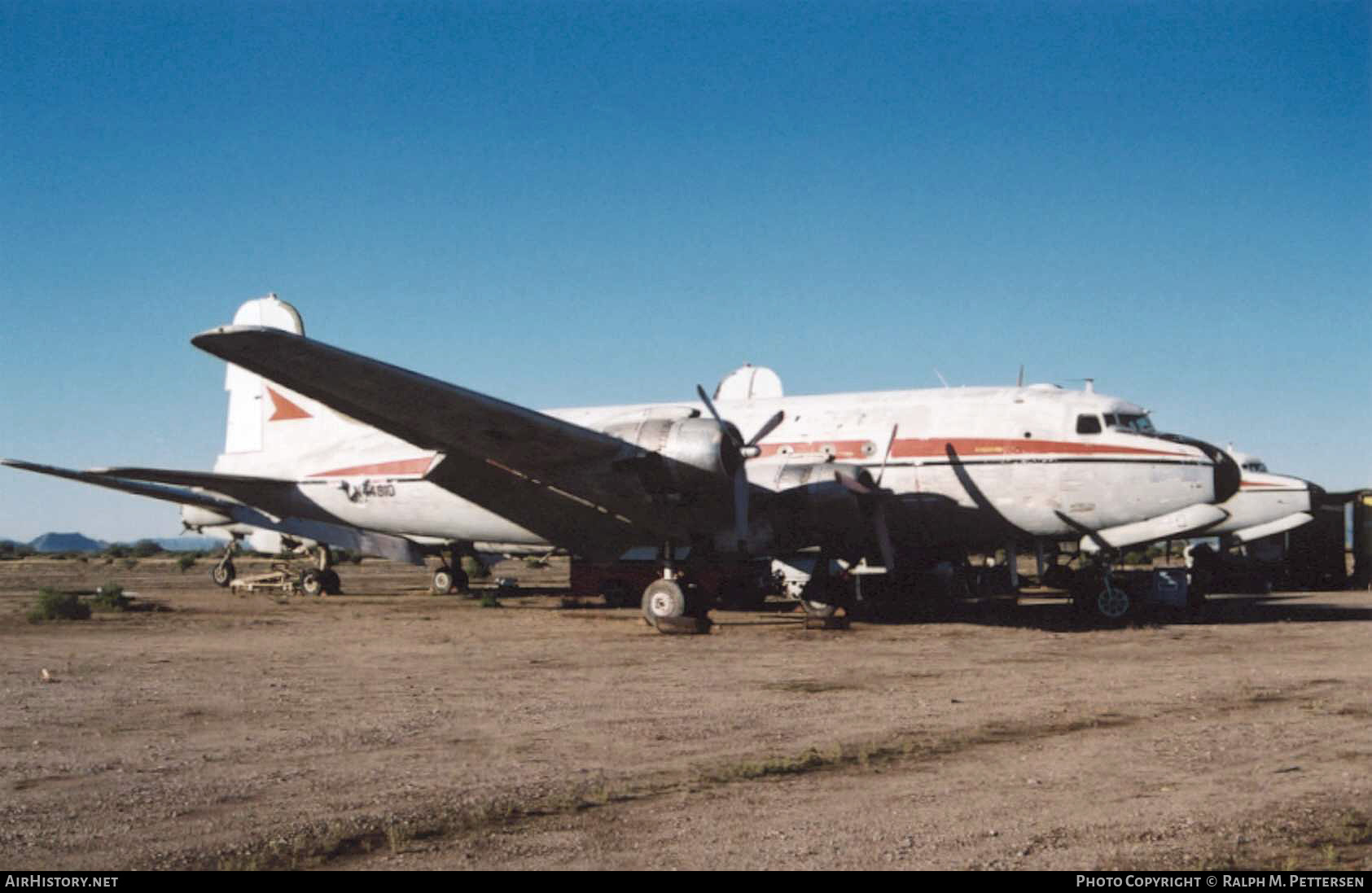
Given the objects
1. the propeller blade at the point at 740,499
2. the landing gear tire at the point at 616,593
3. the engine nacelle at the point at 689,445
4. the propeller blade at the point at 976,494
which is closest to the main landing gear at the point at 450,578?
the landing gear tire at the point at 616,593

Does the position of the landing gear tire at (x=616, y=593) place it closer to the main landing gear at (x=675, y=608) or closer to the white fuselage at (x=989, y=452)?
the white fuselage at (x=989, y=452)

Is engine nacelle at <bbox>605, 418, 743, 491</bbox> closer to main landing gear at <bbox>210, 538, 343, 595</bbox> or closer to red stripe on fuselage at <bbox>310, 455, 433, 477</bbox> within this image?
red stripe on fuselage at <bbox>310, 455, 433, 477</bbox>

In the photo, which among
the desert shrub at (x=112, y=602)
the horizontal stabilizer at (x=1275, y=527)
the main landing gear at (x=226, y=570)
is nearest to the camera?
the desert shrub at (x=112, y=602)

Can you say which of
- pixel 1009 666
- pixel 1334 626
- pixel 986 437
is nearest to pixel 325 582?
pixel 986 437

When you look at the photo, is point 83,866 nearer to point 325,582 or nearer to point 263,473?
point 263,473

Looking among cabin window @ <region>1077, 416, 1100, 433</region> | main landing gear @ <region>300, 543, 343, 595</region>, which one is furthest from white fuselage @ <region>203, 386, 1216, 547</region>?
main landing gear @ <region>300, 543, 343, 595</region>

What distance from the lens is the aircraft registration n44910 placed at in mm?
17812

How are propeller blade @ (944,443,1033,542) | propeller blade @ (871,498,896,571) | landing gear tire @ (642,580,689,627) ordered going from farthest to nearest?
propeller blade @ (944,443,1033,542)
propeller blade @ (871,498,896,571)
landing gear tire @ (642,580,689,627)

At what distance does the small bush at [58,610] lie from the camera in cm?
2088

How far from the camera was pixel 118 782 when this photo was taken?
24.0ft

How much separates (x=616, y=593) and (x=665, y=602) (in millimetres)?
7416

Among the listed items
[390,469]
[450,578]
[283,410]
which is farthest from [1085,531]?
[283,410]

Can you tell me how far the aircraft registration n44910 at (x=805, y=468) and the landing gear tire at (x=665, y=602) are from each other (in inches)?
1.2

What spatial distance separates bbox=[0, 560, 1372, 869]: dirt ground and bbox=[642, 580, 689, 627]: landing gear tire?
6.25 ft
